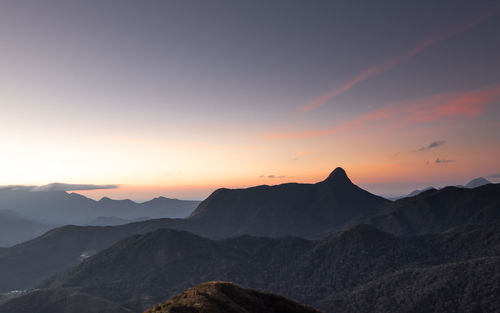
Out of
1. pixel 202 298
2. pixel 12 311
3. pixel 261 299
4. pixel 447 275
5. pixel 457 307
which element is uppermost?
pixel 202 298

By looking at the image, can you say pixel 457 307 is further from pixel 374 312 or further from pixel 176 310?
pixel 176 310

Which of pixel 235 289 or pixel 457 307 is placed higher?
pixel 235 289

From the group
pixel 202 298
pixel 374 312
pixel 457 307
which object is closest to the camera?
pixel 202 298

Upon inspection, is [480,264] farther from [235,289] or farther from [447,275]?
[235,289]

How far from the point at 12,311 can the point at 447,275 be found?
266665mm

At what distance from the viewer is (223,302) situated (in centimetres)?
5466

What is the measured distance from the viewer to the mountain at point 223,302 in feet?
165

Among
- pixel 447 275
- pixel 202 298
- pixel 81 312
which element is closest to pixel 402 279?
pixel 447 275

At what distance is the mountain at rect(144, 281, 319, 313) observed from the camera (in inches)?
1977

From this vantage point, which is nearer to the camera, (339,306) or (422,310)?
(422,310)

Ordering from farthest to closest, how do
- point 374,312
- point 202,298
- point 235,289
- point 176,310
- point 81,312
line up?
1. point 81,312
2. point 374,312
3. point 235,289
4. point 202,298
5. point 176,310

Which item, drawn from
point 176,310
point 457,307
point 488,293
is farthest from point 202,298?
point 488,293

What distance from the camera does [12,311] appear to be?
636 feet

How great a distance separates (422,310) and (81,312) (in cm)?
19735
